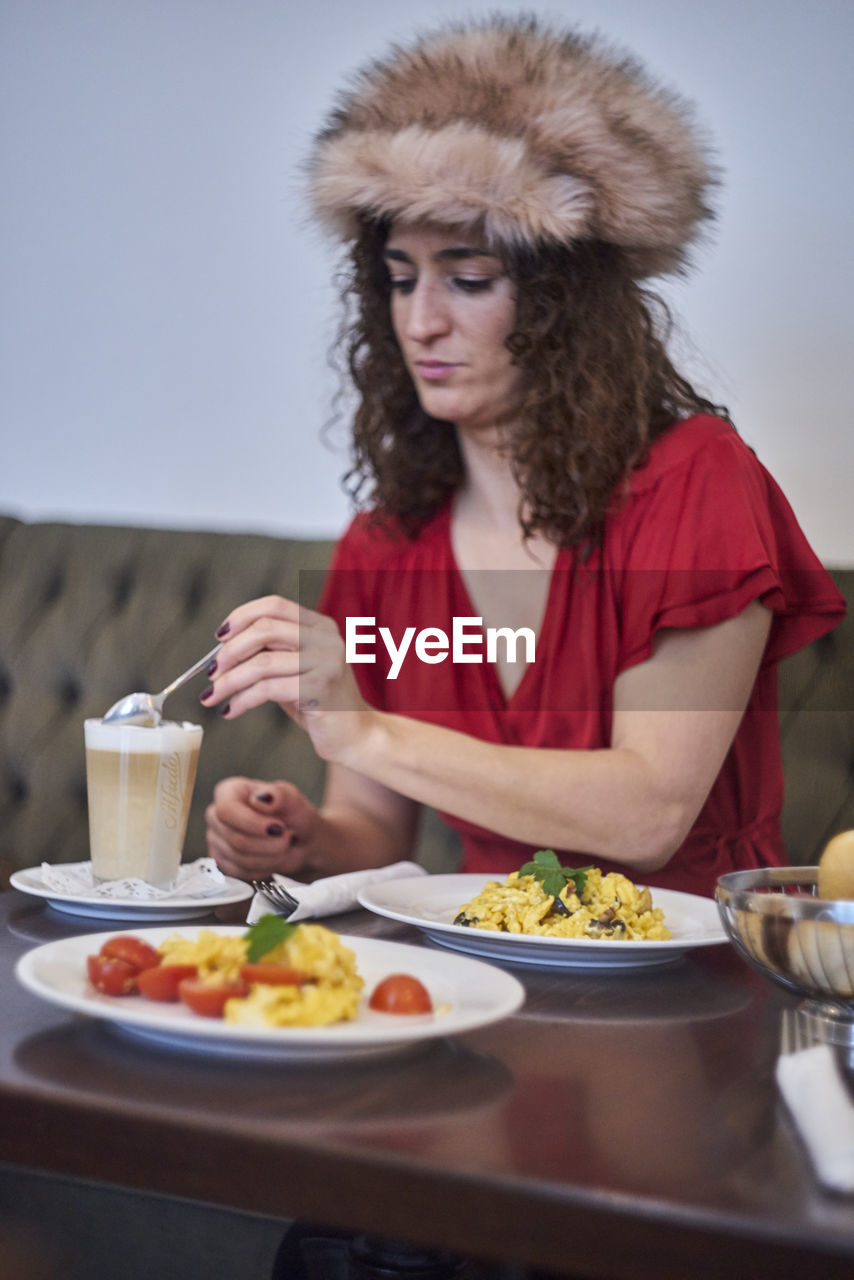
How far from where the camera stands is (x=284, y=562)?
1.70 m

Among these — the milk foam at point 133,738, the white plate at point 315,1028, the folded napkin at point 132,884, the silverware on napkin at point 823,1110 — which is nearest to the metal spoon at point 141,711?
the milk foam at point 133,738

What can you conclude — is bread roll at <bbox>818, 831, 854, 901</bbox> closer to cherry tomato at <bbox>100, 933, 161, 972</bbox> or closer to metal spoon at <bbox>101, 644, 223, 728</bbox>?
cherry tomato at <bbox>100, 933, 161, 972</bbox>

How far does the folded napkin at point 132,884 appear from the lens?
90 centimetres

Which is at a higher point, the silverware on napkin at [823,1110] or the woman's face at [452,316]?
the woman's face at [452,316]

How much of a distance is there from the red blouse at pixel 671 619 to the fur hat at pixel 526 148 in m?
0.25

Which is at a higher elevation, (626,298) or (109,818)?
(626,298)

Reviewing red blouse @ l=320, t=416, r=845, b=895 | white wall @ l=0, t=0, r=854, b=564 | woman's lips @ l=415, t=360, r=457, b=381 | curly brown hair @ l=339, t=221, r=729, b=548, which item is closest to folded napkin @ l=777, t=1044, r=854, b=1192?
red blouse @ l=320, t=416, r=845, b=895

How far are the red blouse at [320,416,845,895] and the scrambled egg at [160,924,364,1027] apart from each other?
73 cm

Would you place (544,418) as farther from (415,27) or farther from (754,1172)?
(754,1172)

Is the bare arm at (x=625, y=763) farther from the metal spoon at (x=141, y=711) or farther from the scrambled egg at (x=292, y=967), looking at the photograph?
the scrambled egg at (x=292, y=967)

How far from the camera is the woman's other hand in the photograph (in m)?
1.10

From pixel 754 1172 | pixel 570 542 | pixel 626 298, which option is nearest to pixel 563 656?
pixel 570 542

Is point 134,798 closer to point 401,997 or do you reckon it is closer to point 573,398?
point 401,997

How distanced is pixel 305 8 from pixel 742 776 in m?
1.38
